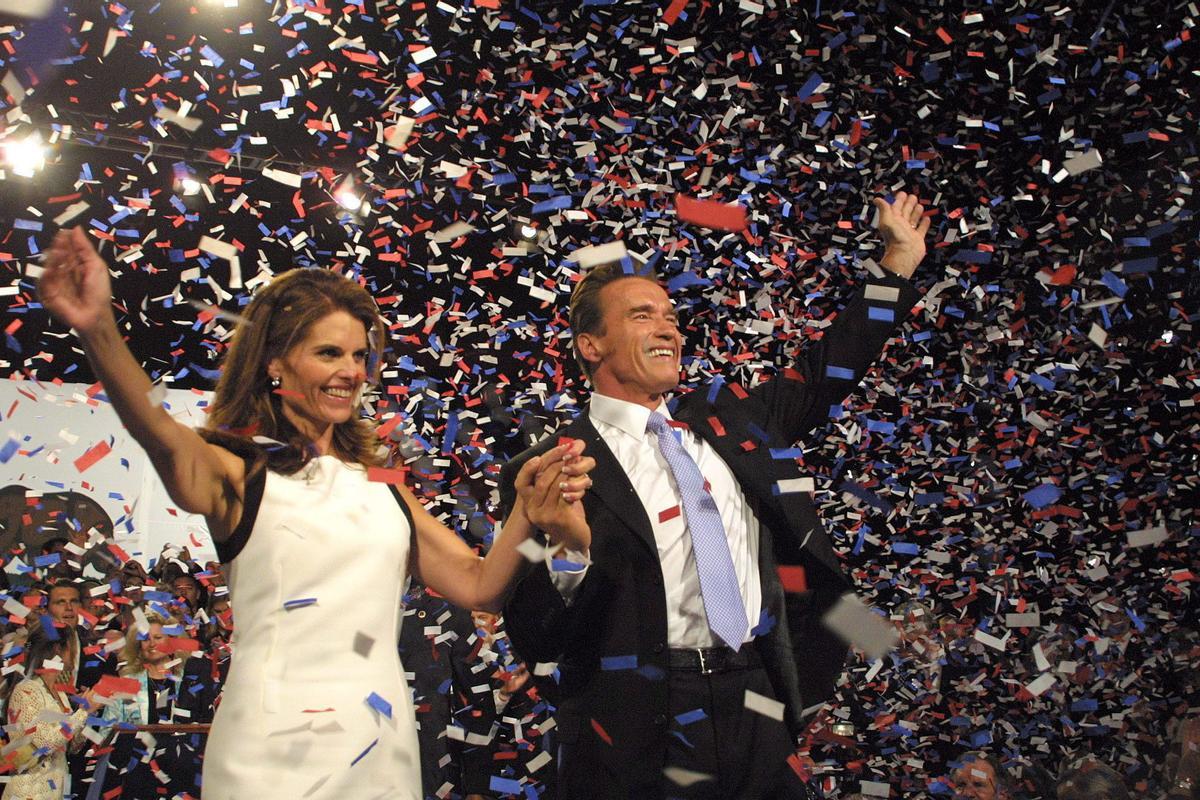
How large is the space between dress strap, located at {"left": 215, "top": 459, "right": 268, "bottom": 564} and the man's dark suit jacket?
0.84m

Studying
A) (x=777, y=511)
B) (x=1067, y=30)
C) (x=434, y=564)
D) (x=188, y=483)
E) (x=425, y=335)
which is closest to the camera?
(x=188, y=483)

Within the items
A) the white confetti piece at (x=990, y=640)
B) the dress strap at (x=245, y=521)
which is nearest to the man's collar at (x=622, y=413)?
the dress strap at (x=245, y=521)

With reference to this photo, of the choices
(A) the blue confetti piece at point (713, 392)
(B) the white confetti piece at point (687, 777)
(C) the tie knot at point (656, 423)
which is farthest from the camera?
(A) the blue confetti piece at point (713, 392)

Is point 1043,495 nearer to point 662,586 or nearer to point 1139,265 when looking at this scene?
point 1139,265

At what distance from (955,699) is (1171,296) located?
2.23 meters

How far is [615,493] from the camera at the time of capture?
295 cm

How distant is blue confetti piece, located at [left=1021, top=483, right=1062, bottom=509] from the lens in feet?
17.6

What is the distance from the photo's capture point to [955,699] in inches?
215

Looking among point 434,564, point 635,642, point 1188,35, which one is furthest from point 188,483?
point 1188,35

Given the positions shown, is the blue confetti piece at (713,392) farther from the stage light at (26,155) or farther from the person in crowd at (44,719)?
the stage light at (26,155)

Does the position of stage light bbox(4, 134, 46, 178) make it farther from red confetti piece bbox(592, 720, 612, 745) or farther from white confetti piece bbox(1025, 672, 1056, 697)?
white confetti piece bbox(1025, 672, 1056, 697)

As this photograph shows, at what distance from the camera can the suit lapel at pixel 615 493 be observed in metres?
2.88

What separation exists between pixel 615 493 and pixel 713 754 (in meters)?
0.72

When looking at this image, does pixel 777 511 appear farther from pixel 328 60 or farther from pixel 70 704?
pixel 70 704
